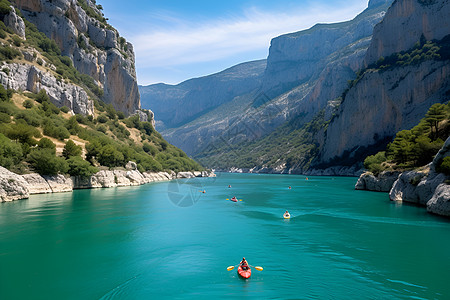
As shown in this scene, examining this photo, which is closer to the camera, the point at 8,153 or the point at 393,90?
the point at 8,153

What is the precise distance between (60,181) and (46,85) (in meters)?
36.2

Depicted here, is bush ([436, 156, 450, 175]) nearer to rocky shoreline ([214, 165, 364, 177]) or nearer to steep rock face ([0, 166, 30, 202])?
steep rock face ([0, 166, 30, 202])

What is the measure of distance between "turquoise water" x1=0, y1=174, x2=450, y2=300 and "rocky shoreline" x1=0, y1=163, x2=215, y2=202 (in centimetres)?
442

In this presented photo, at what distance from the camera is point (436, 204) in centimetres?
3102

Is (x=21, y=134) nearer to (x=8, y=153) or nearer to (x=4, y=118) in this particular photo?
(x=4, y=118)

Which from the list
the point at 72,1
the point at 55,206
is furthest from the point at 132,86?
the point at 55,206

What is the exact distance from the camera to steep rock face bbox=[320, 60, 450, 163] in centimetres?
9662

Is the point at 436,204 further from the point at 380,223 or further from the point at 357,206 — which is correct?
the point at 357,206

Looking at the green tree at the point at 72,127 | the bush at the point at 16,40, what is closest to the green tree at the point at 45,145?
the green tree at the point at 72,127

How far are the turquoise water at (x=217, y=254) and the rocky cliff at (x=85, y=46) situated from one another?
191ft

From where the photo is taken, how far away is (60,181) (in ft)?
168

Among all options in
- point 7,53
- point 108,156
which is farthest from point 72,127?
point 7,53

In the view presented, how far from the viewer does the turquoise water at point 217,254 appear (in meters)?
14.4

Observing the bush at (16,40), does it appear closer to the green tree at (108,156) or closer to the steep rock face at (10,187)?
the green tree at (108,156)
